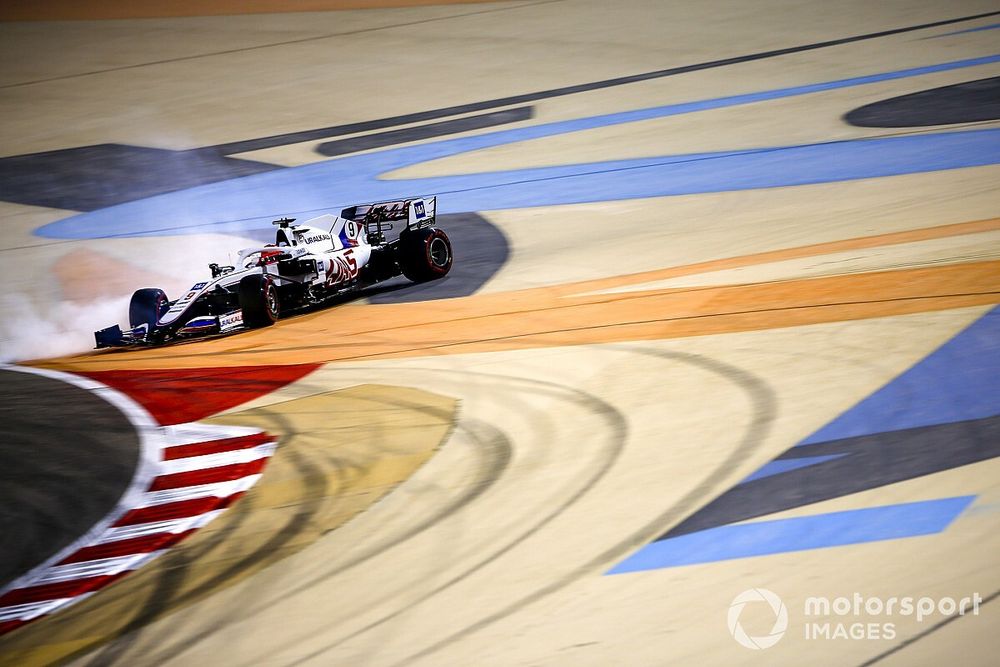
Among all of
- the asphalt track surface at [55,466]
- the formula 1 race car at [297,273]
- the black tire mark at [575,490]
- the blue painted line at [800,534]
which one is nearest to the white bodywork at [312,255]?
the formula 1 race car at [297,273]

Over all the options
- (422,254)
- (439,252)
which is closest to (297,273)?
(422,254)

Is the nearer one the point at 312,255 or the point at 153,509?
the point at 153,509

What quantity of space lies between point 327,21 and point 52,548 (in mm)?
32736

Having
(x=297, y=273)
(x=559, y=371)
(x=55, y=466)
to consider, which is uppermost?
(x=297, y=273)

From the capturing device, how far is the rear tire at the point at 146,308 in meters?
14.4

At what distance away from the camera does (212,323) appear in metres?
14.2

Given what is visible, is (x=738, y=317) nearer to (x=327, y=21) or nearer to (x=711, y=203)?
(x=711, y=203)

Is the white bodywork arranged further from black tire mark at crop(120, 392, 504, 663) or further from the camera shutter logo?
the camera shutter logo

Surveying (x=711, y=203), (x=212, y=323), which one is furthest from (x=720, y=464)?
(x=711, y=203)

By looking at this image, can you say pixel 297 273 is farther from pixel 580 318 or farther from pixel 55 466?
pixel 55 466

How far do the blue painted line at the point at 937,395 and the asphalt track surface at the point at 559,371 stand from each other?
0.03 m

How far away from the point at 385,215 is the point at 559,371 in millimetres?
6453

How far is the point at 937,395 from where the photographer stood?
9250mm

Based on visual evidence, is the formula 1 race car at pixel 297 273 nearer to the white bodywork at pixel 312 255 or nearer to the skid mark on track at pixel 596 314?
the white bodywork at pixel 312 255
